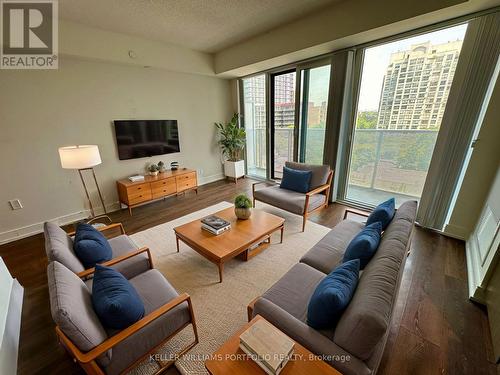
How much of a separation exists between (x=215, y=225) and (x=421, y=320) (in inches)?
77.9

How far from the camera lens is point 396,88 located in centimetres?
306

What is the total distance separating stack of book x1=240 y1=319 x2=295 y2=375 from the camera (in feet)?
2.93

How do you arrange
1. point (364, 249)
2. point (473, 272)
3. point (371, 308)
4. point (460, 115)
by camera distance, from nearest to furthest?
point (371, 308), point (364, 249), point (473, 272), point (460, 115)

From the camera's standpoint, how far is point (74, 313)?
39.1 inches

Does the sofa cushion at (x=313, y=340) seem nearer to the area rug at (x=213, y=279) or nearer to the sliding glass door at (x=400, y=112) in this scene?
the area rug at (x=213, y=279)

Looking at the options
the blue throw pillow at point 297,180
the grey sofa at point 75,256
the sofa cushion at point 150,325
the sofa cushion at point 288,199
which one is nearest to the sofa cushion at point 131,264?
the grey sofa at point 75,256

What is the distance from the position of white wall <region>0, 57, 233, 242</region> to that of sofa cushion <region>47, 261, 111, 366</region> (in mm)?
2801

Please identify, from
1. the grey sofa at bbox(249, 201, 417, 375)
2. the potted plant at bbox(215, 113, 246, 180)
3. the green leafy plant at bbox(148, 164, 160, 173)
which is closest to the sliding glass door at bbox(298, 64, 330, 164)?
the potted plant at bbox(215, 113, 246, 180)

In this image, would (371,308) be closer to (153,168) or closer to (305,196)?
(305,196)

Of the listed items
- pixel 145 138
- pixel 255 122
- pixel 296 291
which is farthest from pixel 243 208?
pixel 255 122

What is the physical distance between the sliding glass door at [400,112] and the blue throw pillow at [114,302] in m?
3.60

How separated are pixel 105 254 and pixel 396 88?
4.07 m

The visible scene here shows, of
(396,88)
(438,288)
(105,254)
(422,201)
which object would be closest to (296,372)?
(105,254)

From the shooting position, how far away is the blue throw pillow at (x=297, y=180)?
10.7 feet
